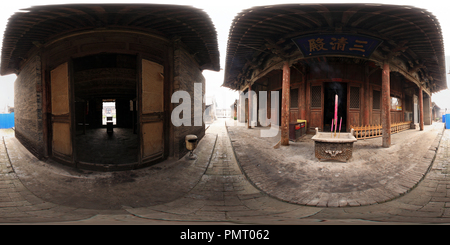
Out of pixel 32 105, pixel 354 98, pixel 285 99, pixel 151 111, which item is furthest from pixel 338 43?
pixel 32 105

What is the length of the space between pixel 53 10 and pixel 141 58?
2.05 metres

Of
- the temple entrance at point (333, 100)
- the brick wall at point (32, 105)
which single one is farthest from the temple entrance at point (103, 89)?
the temple entrance at point (333, 100)

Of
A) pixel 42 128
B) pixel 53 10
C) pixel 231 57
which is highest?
pixel 231 57

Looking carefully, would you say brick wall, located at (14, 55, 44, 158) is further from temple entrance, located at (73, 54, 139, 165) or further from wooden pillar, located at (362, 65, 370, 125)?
wooden pillar, located at (362, 65, 370, 125)

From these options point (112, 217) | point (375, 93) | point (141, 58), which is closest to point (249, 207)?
point (112, 217)

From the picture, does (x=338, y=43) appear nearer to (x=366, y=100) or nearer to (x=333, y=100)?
(x=366, y=100)

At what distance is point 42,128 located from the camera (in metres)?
5.55

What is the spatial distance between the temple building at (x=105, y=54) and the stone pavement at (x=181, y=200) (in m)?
0.80

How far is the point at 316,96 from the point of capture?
882 centimetres

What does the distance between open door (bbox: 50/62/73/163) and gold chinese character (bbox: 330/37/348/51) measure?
830cm

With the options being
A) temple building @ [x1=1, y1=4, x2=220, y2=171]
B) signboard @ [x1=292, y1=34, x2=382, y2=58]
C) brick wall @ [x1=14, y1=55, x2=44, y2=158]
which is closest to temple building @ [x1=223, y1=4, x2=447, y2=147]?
signboard @ [x1=292, y1=34, x2=382, y2=58]

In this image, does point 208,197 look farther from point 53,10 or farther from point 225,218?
point 53,10

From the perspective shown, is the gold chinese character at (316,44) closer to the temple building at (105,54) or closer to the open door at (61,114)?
the temple building at (105,54)

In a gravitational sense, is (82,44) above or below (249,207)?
above
